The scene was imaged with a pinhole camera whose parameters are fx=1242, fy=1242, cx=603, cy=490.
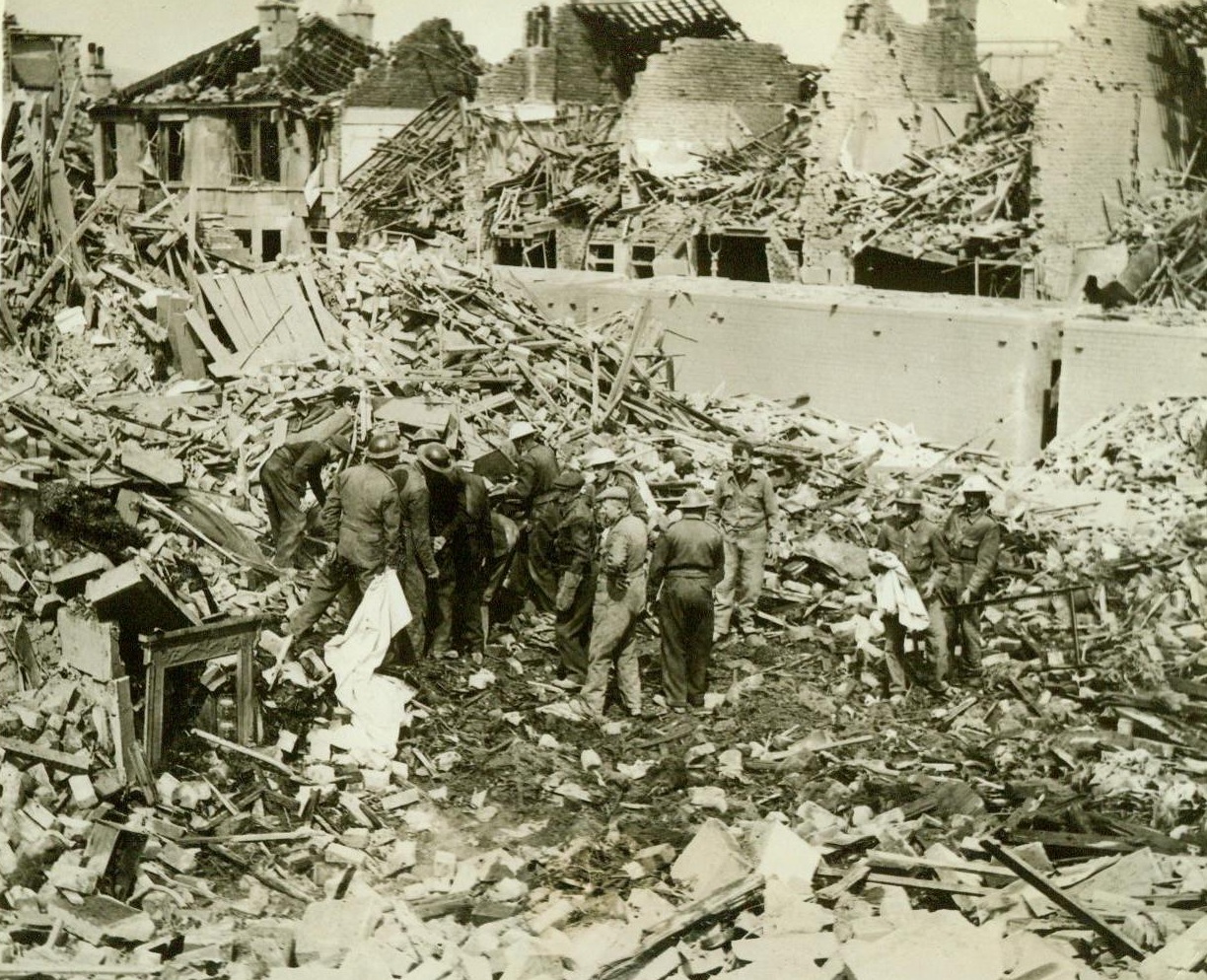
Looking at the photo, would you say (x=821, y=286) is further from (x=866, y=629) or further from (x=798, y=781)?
(x=798, y=781)

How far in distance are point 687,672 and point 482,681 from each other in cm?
139

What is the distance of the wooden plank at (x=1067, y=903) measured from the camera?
17.0 ft

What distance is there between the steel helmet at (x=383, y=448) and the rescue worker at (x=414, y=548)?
18cm

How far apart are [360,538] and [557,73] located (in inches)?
756

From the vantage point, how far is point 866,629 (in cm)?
885

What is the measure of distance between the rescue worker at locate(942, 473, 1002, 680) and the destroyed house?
1988 centimetres

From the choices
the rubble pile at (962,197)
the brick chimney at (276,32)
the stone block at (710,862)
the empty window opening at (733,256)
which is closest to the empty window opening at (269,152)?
the brick chimney at (276,32)

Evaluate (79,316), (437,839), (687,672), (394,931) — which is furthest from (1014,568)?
(79,316)

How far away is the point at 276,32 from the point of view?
26.9 meters

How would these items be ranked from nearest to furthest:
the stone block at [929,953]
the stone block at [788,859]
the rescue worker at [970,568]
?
the stone block at [929,953] < the stone block at [788,859] < the rescue worker at [970,568]

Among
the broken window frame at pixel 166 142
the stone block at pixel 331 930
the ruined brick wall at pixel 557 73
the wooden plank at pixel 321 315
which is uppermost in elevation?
the ruined brick wall at pixel 557 73

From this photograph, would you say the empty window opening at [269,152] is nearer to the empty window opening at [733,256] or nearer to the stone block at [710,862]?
the empty window opening at [733,256]

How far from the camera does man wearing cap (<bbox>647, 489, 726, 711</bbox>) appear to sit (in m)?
8.23

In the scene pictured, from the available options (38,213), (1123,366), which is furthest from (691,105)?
(1123,366)
